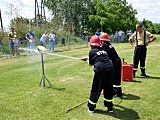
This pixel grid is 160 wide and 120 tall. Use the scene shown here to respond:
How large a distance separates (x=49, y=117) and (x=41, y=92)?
2192 mm

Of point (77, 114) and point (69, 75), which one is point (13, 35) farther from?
point (77, 114)

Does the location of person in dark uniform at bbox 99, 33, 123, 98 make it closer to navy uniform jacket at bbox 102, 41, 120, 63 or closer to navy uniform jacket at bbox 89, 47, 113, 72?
navy uniform jacket at bbox 102, 41, 120, 63

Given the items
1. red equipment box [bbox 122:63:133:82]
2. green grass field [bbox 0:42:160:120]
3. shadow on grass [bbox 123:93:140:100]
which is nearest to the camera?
green grass field [bbox 0:42:160:120]

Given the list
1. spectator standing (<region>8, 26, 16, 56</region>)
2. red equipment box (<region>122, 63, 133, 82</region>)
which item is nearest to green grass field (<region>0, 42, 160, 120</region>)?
red equipment box (<region>122, 63, 133, 82</region>)

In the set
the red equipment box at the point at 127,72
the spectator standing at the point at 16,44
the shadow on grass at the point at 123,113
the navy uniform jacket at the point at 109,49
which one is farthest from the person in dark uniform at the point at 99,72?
the spectator standing at the point at 16,44

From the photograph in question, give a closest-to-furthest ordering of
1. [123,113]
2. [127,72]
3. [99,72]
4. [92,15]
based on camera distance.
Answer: [99,72]
[123,113]
[127,72]
[92,15]

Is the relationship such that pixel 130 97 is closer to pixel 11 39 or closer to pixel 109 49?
pixel 109 49

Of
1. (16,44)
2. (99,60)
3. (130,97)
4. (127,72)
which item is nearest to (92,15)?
(16,44)

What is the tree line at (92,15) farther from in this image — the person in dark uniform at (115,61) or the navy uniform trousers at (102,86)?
the navy uniform trousers at (102,86)

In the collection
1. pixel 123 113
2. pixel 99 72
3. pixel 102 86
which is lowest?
pixel 123 113

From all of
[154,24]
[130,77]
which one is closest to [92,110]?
[130,77]

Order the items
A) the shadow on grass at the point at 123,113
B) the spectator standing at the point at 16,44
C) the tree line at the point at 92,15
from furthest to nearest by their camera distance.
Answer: the tree line at the point at 92,15 → the spectator standing at the point at 16,44 → the shadow on grass at the point at 123,113

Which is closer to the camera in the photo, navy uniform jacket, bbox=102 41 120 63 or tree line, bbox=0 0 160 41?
navy uniform jacket, bbox=102 41 120 63

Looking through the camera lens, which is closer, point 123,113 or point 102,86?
point 102,86
